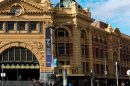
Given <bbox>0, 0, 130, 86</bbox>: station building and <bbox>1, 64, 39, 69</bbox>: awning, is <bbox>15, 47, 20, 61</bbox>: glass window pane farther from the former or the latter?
<bbox>1, 64, 39, 69</bbox>: awning

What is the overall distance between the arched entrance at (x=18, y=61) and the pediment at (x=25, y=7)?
7.93 m

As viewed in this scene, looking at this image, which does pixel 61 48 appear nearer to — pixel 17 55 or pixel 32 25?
pixel 32 25

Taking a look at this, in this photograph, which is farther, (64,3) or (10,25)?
(64,3)

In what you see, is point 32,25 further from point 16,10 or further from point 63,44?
point 63,44

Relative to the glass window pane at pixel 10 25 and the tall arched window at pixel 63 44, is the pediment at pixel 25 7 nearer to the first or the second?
the glass window pane at pixel 10 25

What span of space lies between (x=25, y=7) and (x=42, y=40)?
7.75 meters

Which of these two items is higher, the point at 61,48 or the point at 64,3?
the point at 64,3

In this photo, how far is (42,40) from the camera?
89.1m

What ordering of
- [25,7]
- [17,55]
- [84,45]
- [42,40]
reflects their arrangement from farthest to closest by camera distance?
[84,45]
[25,7]
[17,55]
[42,40]

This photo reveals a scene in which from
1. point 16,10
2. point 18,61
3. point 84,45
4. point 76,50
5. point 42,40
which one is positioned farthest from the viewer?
point 84,45

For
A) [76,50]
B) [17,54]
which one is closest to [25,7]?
[17,54]

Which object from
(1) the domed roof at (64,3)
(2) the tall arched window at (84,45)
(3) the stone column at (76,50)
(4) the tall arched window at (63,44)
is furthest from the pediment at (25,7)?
(1) the domed roof at (64,3)

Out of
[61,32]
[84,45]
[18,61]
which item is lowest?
[18,61]

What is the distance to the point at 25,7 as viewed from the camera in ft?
297
